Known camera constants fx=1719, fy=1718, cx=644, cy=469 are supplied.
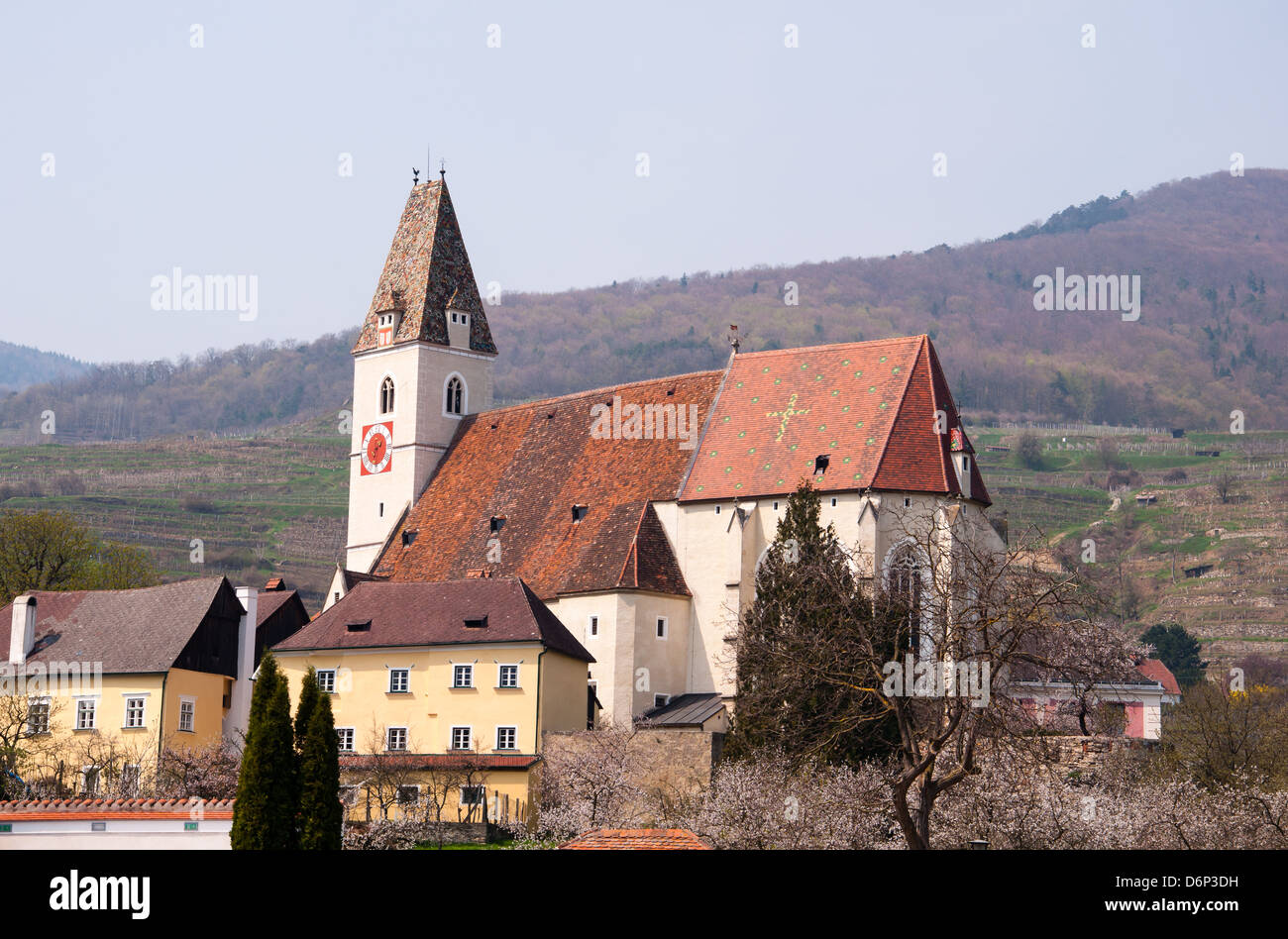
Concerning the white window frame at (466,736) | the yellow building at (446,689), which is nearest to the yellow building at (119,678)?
the yellow building at (446,689)

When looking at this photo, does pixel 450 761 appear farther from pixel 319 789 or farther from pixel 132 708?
pixel 319 789

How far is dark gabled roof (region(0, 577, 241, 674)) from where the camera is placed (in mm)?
57969

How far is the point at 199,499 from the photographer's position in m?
171

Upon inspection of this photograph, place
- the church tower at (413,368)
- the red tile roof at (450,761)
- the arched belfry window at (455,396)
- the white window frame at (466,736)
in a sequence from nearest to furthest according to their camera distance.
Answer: the red tile roof at (450,761) < the white window frame at (466,736) < the church tower at (413,368) < the arched belfry window at (455,396)

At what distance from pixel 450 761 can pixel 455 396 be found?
88.6 feet

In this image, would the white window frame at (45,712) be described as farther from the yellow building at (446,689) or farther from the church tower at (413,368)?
the church tower at (413,368)

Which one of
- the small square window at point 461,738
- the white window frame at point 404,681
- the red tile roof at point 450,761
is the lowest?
the red tile roof at point 450,761

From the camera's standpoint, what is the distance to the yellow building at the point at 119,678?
55250mm

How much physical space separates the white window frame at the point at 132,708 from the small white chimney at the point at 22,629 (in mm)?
4727

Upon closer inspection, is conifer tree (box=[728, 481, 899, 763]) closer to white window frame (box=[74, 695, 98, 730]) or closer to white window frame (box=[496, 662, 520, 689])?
white window frame (box=[496, 662, 520, 689])

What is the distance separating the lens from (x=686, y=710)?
5759 cm

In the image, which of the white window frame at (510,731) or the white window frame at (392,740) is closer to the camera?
the white window frame at (510,731)

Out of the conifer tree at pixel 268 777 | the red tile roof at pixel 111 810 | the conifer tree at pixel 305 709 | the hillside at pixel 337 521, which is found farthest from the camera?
the hillside at pixel 337 521

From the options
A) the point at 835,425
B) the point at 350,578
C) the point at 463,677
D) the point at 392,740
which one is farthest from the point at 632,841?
the point at 350,578
